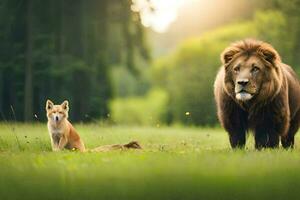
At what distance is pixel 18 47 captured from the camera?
19.5m

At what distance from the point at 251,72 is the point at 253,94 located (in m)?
0.27

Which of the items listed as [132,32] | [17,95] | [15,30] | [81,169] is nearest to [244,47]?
[81,169]

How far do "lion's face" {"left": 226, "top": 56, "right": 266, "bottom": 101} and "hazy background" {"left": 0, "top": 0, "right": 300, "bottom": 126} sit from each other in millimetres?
5690

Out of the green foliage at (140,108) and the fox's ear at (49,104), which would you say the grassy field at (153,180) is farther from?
the green foliage at (140,108)

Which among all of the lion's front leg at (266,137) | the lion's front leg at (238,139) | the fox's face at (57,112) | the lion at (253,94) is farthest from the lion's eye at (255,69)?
the fox's face at (57,112)

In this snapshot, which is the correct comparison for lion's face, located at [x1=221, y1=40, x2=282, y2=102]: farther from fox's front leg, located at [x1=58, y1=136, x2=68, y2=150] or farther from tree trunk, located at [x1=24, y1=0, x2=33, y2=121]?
tree trunk, located at [x1=24, y1=0, x2=33, y2=121]

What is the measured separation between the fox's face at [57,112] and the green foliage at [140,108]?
25.3 ft

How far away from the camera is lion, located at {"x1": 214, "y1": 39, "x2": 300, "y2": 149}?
32.2 feet

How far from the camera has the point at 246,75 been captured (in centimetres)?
970

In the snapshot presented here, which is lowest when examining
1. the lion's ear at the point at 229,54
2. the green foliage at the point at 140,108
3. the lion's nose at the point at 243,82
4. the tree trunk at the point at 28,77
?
the green foliage at the point at 140,108

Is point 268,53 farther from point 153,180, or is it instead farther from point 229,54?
point 153,180

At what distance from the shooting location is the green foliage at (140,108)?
19875 millimetres

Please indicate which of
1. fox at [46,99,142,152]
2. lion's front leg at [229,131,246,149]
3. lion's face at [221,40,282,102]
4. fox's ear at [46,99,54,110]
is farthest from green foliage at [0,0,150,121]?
lion's face at [221,40,282,102]

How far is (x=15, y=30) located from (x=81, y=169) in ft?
37.4
